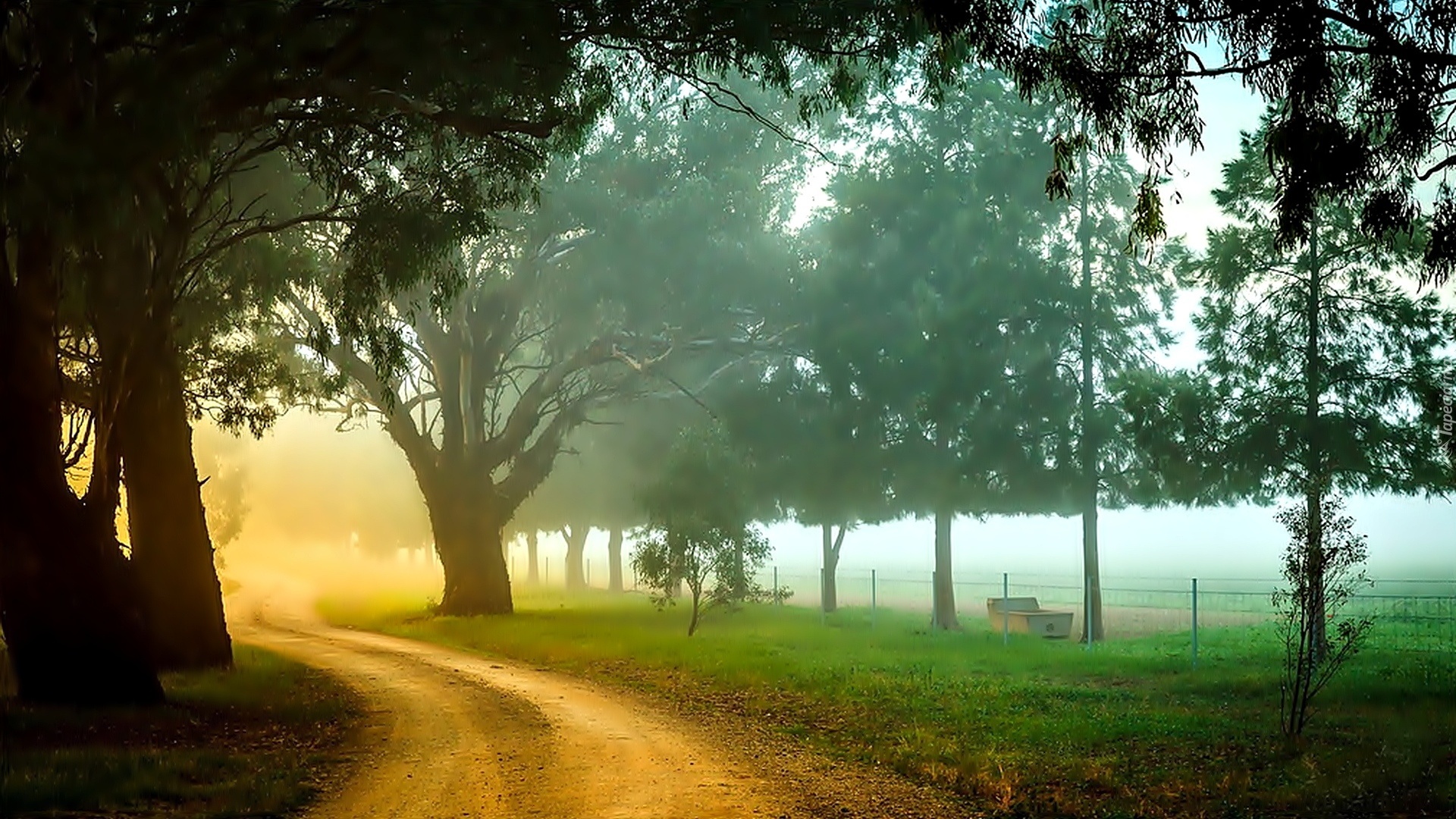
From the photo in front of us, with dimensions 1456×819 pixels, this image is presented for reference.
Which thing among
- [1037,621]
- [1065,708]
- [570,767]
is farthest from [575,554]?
[570,767]

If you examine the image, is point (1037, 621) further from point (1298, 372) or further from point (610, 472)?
point (610, 472)

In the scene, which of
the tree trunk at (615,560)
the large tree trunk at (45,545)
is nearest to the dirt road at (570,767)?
the large tree trunk at (45,545)

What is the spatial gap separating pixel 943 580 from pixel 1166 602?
46.4ft

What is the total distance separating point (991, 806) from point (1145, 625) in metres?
25.4

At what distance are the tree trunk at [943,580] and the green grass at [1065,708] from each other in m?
2.29

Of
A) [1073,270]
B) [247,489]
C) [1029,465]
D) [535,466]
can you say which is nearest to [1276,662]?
[1029,465]

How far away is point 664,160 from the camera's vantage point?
100 ft

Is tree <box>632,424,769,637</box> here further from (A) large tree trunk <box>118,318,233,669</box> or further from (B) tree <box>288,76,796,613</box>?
(A) large tree trunk <box>118,318,233,669</box>

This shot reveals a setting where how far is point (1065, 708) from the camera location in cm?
1530

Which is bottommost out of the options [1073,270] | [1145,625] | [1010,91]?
[1145,625]

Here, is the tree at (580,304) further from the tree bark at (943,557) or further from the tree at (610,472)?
the tree bark at (943,557)

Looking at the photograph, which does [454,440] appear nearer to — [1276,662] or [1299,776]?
[1276,662]

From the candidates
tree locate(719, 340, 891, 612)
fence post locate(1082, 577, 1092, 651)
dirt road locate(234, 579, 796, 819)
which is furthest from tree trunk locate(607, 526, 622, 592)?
dirt road locate(234, 579, 796, 819)

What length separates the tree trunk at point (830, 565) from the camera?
125 feet
